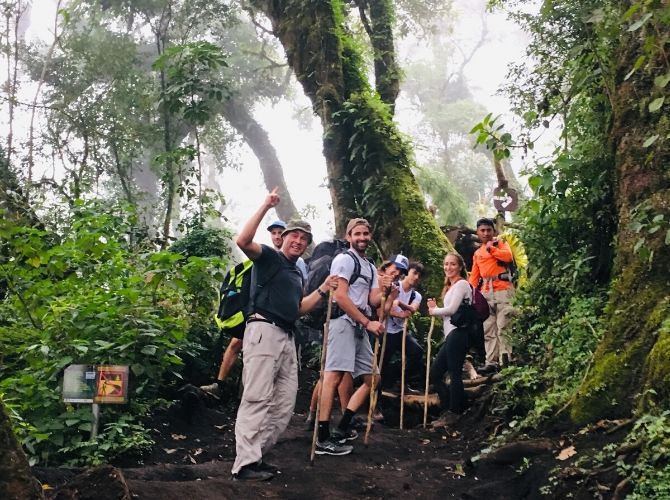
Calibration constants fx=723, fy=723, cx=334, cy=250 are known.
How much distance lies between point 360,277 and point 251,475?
2085 mm

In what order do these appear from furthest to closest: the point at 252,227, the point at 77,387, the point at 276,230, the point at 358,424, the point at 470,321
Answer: the point at 276,230
the point at 358,424
the point at 470,321
the point at 77,387
the point at 252,227

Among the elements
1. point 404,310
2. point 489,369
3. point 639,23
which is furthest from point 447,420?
point 639,23

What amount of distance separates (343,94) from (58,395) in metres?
8.01

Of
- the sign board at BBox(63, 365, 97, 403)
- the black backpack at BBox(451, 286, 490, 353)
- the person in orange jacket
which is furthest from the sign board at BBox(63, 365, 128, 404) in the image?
the person in orange jacket

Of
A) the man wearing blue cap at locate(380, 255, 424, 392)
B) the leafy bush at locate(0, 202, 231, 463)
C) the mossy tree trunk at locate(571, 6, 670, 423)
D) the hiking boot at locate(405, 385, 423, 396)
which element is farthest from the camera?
the hiking boot at locate(405, 385, 423, 396)

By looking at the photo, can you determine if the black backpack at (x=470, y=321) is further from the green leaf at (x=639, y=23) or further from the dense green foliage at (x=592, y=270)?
the green leaf at (x=639, y=23)

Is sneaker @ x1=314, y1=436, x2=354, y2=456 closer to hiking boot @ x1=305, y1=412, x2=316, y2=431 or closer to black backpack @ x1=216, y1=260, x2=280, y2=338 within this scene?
hiking boot @ x1=305, y1=412, x2=316, y2=431

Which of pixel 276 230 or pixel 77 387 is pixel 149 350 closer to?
pixel 77 387

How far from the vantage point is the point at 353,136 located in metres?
12.1

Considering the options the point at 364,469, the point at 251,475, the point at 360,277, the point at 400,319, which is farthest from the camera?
the point at 400,319

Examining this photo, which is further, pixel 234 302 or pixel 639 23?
pixel 234 302

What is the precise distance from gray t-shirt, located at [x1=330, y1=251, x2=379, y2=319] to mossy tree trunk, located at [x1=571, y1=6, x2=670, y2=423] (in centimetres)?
206

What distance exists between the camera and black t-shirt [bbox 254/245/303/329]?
5566 millimetres

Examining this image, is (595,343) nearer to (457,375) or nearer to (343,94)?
Answer: (457,375)
